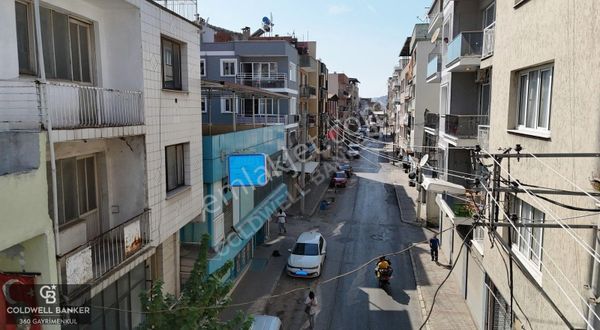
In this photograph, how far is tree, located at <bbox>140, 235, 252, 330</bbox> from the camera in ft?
25.5

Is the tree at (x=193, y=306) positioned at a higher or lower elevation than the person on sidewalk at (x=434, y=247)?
higher

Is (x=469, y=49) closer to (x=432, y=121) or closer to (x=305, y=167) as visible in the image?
(x=432, y=121)

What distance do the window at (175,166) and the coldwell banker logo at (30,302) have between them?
16.4 ft

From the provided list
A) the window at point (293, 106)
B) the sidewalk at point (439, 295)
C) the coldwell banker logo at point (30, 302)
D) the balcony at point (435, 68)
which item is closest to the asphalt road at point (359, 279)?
the sidewalk at point (439, 295)

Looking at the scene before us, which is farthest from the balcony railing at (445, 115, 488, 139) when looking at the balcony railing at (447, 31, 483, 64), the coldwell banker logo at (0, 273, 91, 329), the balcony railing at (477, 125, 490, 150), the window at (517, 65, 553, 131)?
the coldwell banker logo at (0, 273, 91, 329)

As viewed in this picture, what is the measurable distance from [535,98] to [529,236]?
292 cm

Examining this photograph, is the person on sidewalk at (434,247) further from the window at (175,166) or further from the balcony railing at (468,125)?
the window at (175,166)

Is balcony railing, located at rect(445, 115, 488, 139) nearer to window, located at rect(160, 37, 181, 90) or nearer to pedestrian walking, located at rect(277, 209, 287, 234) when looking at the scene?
window, located at rect(160, 37, 181, 90)

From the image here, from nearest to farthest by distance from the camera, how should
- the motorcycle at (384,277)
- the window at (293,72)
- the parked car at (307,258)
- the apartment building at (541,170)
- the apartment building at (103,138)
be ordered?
the apartment building at (541,170)
the apartment building at (103,138)
the motorcycle at (384,277)
the parked car at (307,258)
the window at (293,72)

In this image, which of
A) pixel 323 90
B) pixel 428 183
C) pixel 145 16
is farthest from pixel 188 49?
pixel 323 90

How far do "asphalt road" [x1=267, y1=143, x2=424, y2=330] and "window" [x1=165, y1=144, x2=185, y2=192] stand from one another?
6989 millimetres

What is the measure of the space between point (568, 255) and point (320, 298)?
40.3ft

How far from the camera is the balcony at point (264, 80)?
3328 cm

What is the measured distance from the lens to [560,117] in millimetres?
7238
